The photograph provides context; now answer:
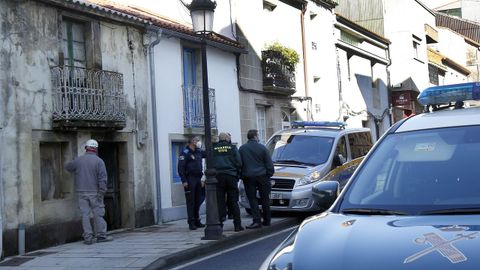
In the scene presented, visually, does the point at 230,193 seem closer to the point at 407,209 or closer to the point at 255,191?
the point at 255,191

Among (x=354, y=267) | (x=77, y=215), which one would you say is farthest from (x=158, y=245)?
(x=354, y=267)

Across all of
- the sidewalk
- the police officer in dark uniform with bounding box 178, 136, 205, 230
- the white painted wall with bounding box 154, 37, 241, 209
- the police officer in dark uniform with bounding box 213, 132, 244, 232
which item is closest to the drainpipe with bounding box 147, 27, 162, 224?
the white painted wall with bounding box 154, 37, 241, 209

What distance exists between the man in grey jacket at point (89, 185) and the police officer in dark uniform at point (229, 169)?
224 cm

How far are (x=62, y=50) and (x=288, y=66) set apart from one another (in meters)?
10.4

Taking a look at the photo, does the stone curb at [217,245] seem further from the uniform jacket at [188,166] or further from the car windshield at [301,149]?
the uniform jacket at [188,166]

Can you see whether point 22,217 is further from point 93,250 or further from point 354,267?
point 354,267

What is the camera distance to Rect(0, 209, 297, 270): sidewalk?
8734 millimetres

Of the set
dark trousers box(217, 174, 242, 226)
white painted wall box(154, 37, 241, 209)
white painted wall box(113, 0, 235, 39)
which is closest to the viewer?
dark trousers box(217, 174, 242, 226)

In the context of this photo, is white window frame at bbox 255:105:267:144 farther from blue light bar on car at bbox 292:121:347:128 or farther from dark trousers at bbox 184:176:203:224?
dark trousers at bbox 184:176:203:224

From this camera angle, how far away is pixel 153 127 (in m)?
14.0

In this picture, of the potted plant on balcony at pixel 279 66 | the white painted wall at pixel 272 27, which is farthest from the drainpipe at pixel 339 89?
the potted plant on balcony at pixel 279 66

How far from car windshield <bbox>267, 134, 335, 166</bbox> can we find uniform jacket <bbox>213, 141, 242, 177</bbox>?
269cm

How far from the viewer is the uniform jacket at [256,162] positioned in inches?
471

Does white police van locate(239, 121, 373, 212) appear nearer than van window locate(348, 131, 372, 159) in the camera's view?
Yes
